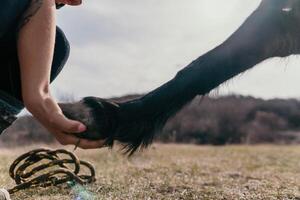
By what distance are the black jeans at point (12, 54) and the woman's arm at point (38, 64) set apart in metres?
0.04

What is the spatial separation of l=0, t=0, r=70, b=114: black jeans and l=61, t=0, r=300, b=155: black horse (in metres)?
0.20

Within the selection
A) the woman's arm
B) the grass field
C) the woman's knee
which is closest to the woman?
the woman's arm

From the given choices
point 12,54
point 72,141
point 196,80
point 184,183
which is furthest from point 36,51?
point 184,183

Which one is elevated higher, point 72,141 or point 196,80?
point 196,80

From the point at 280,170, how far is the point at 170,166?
0.80 meters

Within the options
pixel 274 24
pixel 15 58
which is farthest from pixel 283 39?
pixel 15 58

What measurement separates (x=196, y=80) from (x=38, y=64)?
77cm

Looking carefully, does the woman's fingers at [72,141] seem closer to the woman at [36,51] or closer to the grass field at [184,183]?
the woman at [36,51]

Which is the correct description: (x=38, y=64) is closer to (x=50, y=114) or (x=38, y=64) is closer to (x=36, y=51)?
(x=36, y=51)

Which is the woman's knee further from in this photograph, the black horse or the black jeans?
the black horse

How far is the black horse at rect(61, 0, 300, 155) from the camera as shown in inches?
80.0

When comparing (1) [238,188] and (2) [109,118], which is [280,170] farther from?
(2) [109,118]

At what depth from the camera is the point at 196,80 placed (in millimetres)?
2381

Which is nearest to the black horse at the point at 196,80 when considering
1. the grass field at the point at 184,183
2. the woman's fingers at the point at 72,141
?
the woman's fingers at the point at 72,141
